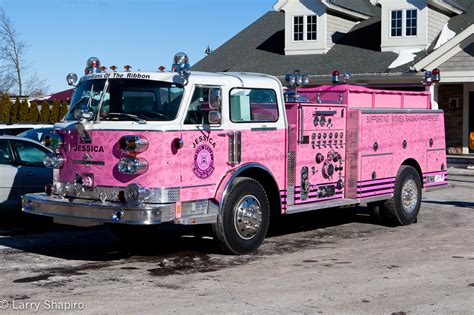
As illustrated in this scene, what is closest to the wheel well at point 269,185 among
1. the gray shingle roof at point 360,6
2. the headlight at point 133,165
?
the headlight at point 133,165

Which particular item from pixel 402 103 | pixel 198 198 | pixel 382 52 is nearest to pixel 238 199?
pixel 198 198

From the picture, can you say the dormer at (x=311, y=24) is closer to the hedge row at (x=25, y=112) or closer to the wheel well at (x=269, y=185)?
the hedge row at (x=25, y=112)

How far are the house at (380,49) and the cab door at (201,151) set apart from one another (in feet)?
56.7

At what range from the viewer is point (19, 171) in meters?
11.6

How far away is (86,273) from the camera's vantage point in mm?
8211

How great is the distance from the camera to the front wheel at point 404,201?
11.8 m

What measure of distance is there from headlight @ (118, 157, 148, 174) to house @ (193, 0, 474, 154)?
18.3 m

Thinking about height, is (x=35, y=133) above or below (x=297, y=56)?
below

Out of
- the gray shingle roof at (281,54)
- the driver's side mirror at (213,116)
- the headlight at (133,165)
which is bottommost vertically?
the headlight at (133,165)

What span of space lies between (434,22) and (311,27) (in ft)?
15.9

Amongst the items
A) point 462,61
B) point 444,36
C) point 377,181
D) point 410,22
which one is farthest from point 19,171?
point 444,36

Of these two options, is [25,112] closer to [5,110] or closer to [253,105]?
[5,110]

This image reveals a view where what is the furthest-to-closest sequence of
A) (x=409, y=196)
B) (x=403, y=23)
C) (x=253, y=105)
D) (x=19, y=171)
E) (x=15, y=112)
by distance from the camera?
1. (x=15, y=112)
2. (x=403, y=23)
3. (x=409, y=196)
4. (x=19, y=171)
5. (x=253, y=105)

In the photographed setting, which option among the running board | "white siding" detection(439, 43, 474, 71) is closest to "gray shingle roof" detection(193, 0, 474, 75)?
"white siding" detection(439, 43, 474, 71)
